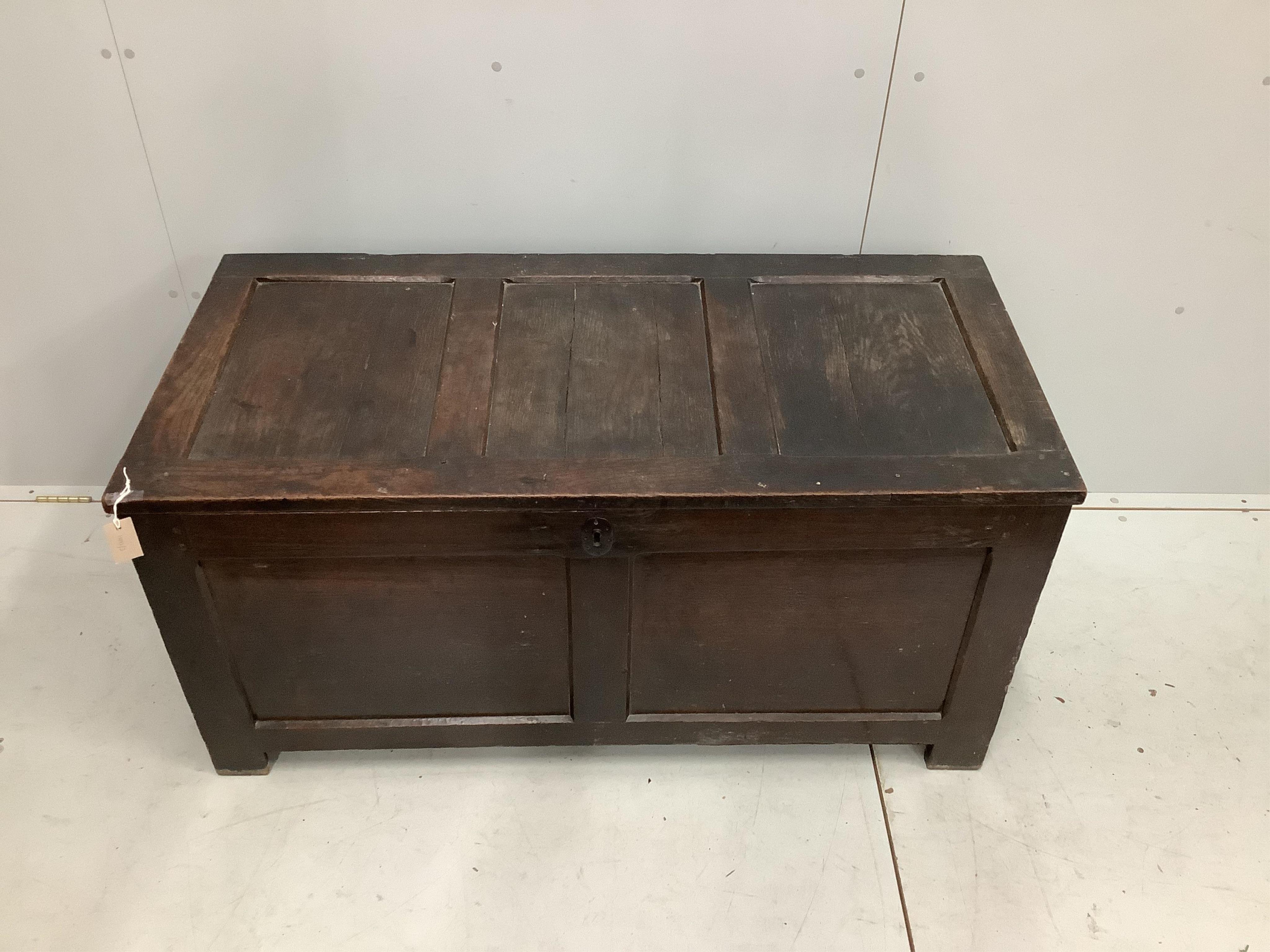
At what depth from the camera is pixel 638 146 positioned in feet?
5.82

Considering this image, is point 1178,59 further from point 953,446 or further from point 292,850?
point 292,850

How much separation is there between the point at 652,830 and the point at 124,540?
903 millimetres

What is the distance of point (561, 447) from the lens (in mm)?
1437

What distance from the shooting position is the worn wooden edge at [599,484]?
1.36 metres

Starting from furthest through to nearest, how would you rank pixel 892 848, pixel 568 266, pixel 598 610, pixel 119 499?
pixel 568 266
pixel 892 848
pixel 598 610
pixel 119 499

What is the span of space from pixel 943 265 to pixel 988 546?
0.56 m

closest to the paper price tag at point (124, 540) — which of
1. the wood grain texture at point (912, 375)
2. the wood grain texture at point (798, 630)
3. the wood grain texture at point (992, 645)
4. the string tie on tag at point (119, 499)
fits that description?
the string tie on tag at point (119, 499)

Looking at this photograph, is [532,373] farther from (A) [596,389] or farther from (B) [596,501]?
(B) [596,501]

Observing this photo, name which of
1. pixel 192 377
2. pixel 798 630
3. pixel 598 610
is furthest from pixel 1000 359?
pixel 192 377

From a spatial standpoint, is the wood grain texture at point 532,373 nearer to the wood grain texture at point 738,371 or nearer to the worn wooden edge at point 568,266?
the worn wooden edge at point 568,266

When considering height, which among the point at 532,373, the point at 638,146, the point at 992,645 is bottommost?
the point at 992,645

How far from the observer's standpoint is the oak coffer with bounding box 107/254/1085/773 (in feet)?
4.60

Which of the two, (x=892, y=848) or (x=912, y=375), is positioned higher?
(x=912, y=375)

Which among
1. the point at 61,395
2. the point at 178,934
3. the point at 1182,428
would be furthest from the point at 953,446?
the point at 61,395
